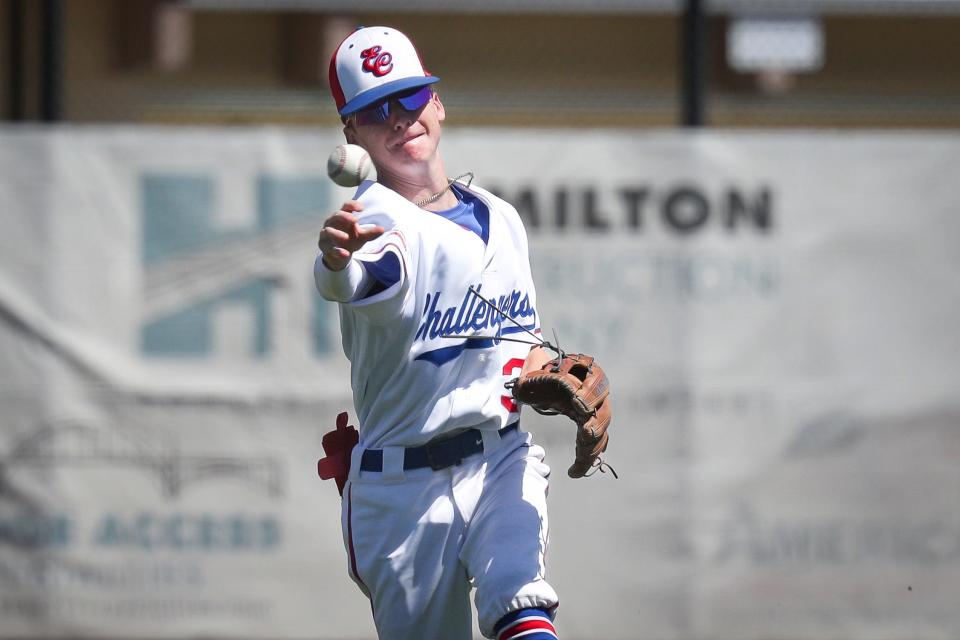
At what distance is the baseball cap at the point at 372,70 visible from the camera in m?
3.60

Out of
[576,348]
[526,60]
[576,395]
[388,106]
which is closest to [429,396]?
[576,395]

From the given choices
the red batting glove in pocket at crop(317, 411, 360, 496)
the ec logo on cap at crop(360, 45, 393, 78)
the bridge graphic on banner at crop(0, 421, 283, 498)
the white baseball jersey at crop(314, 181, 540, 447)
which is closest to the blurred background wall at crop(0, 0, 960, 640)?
the bridge graphic on banner at crop(0, 421, 283, 498)

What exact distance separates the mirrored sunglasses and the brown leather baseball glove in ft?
2.46

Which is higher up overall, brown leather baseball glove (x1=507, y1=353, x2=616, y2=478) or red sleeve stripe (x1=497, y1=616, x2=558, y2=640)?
brown leather baseball glove (x1=507, y1=353, x2=616, y2=478)

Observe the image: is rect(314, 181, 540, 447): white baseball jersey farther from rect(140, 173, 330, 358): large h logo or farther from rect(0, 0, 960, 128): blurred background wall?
rect(0, 0, 960, 128): blurred background wall

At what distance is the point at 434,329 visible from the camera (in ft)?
11.8

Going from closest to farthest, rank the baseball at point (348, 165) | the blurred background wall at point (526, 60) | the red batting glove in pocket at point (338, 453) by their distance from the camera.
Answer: the baseball at point (348, 165), the red batting glove in pocket at point (338, 453), the blurred background wall at point (526, 60)

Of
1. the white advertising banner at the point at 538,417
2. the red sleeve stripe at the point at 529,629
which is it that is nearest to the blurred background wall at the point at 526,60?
the white advertising banner at the point at 538,417

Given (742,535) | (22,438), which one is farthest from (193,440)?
(742,535)

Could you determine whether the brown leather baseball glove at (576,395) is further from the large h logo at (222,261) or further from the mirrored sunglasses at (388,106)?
the large h logo at (222,261)

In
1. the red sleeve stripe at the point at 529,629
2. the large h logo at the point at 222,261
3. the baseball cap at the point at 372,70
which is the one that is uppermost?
the baseball cap at the point at 372,70

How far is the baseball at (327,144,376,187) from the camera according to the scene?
129 inches

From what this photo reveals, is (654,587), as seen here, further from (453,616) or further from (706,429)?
(453,616)

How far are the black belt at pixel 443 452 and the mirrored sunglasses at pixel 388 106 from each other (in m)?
0.84
